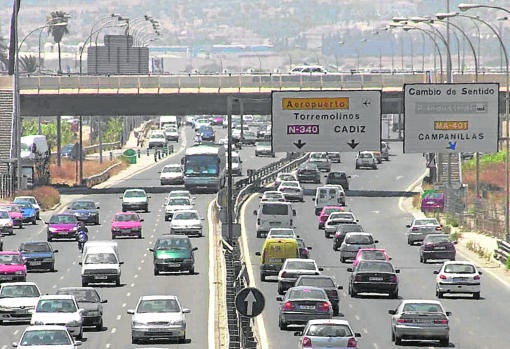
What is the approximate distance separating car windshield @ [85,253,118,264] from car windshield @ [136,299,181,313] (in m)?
15.8

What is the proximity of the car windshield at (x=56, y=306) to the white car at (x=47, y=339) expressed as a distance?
6095mm

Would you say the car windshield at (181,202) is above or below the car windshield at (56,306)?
below

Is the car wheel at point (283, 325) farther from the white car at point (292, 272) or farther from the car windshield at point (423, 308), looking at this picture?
the white car at point (292, 272)

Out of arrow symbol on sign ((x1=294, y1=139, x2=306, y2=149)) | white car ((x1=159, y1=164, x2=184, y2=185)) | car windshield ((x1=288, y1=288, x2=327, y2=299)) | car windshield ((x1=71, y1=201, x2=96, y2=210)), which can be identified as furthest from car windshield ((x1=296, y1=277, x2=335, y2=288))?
white car ((x1=159, y1=164, x2=184, y2=185))

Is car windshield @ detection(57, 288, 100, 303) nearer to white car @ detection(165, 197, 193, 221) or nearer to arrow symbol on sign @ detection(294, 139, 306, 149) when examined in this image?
arrow symbol on sign @ detection(294, 139, 306, 149)

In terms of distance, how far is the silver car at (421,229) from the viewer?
252ft

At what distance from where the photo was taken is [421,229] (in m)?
77.7

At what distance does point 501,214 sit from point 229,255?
141ft

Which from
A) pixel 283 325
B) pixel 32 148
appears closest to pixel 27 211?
pixel 32 148

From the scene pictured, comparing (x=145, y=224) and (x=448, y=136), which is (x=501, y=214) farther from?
(x=448, y=136)

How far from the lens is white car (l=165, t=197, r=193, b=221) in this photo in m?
89.1

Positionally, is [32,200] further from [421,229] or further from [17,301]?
[17,301]

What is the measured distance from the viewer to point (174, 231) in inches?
3081

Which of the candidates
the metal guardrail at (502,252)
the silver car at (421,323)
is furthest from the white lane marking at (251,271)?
the metal guardrail at (502,252)
